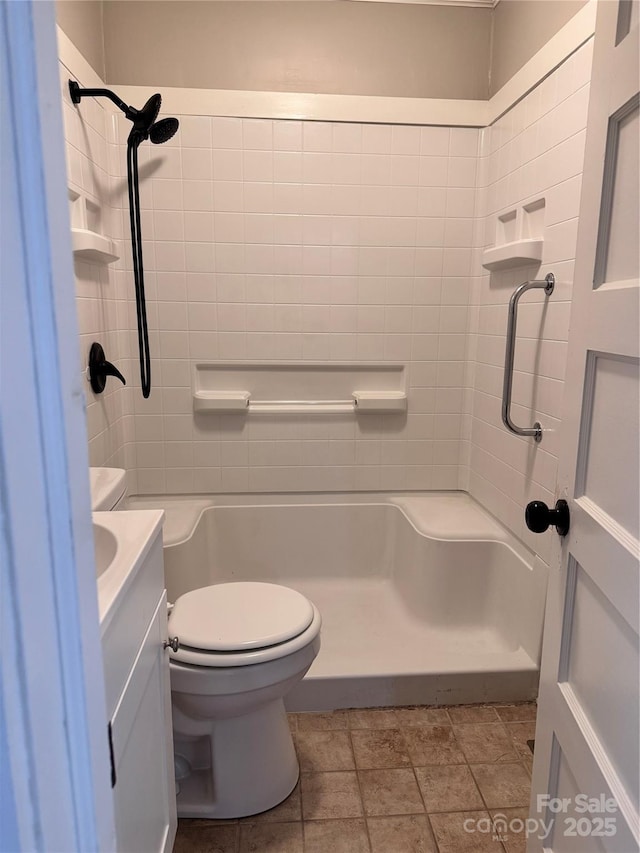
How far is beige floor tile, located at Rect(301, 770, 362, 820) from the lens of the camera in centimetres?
147

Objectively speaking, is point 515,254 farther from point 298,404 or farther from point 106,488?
point 106,488

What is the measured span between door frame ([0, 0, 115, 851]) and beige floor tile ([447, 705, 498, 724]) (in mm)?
1497

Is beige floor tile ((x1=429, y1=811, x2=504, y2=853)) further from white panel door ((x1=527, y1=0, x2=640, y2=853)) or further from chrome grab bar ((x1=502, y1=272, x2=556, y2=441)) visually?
chrome grab bar ((x1=502, y1=272, x2=556, y2=441))

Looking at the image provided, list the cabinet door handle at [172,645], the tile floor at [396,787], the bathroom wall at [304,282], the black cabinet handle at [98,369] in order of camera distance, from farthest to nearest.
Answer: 1. the bathroom wall at [304,282]
2. the black cabinet handle at [98,369]
3. the tile floor at [396,787]
4. the cabinet door handle at [172,645]

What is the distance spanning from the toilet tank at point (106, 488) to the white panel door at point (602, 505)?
0.93 m

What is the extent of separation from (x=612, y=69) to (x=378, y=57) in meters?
1.66

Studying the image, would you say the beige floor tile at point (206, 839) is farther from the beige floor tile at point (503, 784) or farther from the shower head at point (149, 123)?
the shower head at point (149, 123)

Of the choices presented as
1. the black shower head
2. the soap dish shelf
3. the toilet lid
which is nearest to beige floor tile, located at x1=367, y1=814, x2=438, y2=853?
the toilet lid

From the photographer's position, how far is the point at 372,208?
233 cm

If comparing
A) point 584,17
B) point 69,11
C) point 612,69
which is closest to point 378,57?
point 584,17

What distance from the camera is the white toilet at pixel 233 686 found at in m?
1.33

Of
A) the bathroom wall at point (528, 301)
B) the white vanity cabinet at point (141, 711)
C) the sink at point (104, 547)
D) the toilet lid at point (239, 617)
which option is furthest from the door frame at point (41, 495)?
the bathroom wall at point (528, 301)

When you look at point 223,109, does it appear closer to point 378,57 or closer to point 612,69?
point 378,57

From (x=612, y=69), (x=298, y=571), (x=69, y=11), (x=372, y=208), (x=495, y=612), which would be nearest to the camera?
(x=612, y=69)
